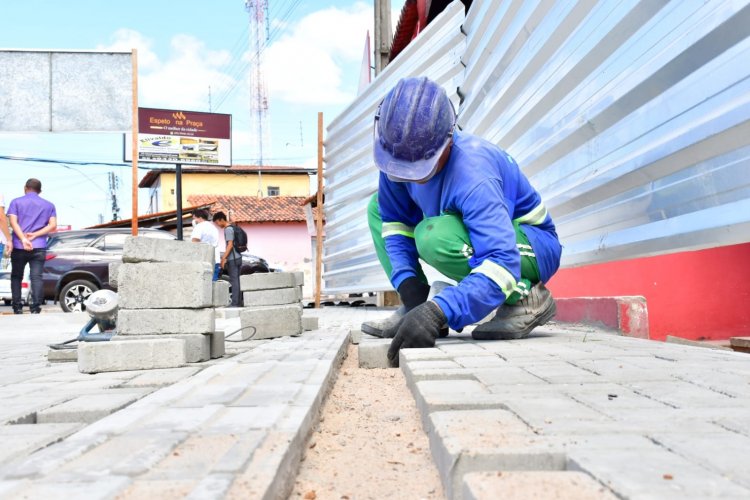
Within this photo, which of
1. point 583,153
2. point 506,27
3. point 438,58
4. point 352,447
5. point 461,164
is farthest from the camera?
point 438,58

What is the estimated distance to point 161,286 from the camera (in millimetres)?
3139

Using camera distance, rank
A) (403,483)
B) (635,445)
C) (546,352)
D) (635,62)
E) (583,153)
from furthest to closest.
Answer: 1. (583,153)
2. (635,62)
3. (546,352)
4. (403,483)
5. (635,445)

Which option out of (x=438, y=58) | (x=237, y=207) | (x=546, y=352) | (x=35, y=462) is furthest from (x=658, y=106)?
(x=237, y=207)

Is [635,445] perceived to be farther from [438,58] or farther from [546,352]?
[438,58]

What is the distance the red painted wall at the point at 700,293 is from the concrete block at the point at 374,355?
72.3 inches

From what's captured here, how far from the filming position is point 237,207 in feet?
107

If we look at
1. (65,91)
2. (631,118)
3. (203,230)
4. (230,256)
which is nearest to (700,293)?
(631,118)

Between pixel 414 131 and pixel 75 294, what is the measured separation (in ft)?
32.6

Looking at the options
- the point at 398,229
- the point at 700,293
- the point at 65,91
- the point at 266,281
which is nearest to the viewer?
the point at 398,229

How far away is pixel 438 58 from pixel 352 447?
18.8ft

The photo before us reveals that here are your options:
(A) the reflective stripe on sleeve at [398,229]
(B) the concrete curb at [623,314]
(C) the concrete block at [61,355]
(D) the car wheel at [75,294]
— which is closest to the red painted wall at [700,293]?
(B) the concrete curb at [623,314]

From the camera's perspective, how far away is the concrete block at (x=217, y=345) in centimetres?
337

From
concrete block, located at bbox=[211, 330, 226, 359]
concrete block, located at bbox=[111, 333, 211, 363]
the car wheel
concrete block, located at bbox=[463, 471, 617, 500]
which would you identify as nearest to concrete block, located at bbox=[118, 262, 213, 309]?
concrete block, located at bbox=[111, 333, 211, 363]

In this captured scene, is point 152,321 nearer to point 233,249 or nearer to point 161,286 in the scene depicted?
point 161,286
